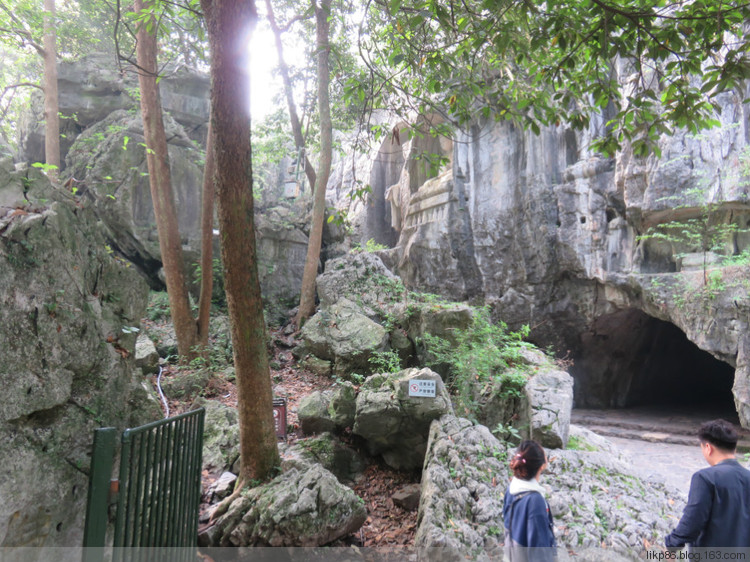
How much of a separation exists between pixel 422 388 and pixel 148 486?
10.3 ft

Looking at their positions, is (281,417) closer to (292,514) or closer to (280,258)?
(292,514)

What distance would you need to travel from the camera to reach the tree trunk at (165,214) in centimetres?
699

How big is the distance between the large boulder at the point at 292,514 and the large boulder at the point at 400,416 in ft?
4.10

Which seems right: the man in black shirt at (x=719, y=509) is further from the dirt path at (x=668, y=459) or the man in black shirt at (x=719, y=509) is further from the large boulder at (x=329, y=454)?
the dirt path at (x=668, y=459)

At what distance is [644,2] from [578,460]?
14.1 ft

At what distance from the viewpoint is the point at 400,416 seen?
5.00 metres

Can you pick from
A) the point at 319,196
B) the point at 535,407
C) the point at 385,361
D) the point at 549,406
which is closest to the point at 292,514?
the point at 535,407

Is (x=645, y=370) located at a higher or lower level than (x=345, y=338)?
lower

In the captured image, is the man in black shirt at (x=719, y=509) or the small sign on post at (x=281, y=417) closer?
the man in black shirt at (x=719, y=509)

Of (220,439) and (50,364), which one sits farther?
(220,439)

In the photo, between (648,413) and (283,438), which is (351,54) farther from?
(648,413)

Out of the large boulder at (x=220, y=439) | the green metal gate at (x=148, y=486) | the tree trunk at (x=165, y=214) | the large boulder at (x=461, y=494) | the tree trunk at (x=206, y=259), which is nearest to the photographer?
the green metal gate at (x=148, y=486)

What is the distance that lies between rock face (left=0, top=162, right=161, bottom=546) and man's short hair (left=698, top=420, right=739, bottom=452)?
3.57m

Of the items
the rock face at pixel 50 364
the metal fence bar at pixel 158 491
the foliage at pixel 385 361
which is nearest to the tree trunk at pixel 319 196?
the foliage at pixel 385 361
